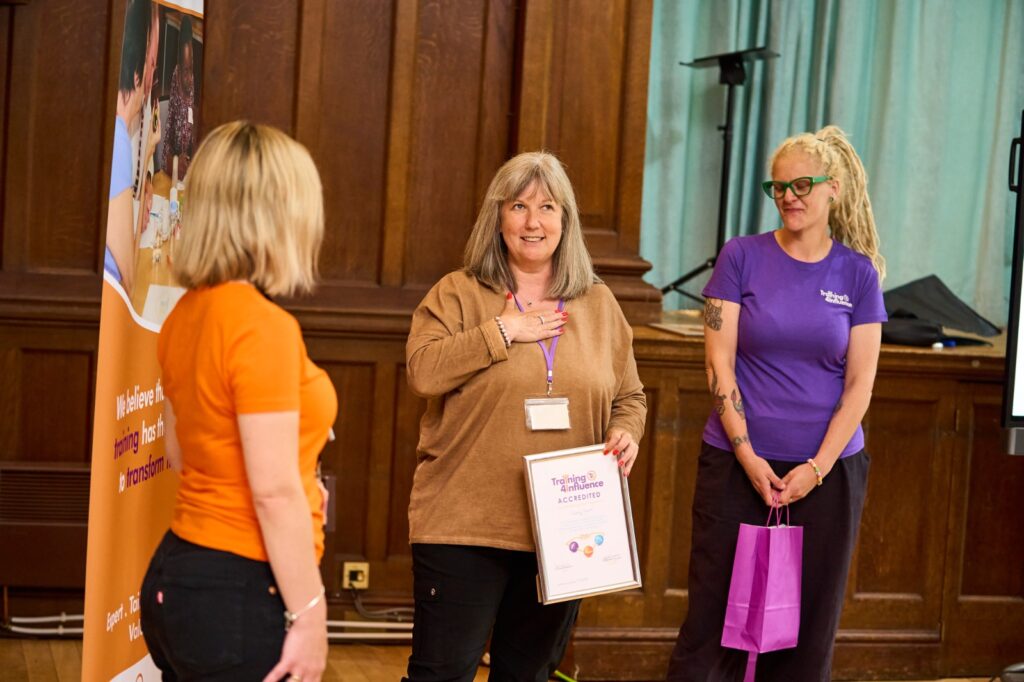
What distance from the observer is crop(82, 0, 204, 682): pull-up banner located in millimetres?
2361

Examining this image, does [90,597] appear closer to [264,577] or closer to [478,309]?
[264,577]

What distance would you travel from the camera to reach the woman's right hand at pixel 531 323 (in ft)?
8.36

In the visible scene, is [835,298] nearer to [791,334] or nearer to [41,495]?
[791,334]

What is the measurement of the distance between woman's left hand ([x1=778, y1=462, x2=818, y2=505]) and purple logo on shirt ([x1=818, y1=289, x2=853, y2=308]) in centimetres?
42

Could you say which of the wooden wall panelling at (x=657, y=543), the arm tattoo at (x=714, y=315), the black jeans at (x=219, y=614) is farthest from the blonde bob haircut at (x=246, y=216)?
the wooden wall panelling at (x=657, y=543)

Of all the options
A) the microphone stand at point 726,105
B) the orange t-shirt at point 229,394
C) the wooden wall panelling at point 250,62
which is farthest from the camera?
the microphone stand at point 726,105

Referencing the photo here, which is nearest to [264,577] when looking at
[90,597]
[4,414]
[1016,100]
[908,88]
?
[90,597]

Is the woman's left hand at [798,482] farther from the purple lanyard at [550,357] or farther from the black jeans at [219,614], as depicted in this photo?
the black jeans at [219,614]

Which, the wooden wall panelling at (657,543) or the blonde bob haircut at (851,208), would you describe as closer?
the blonde bob haircut at (851,208)

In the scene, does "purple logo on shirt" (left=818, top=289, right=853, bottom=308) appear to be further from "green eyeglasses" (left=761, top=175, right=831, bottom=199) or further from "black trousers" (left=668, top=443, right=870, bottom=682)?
"black trousers" (left=668, top=443, right=870, bottom=682)

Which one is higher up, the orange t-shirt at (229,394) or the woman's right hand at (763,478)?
the orange t-shirt at (229,394)

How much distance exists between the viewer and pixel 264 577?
1742 mm

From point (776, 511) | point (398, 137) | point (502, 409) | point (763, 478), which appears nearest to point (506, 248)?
point (502, 409)

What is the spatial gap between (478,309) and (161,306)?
0.69m
